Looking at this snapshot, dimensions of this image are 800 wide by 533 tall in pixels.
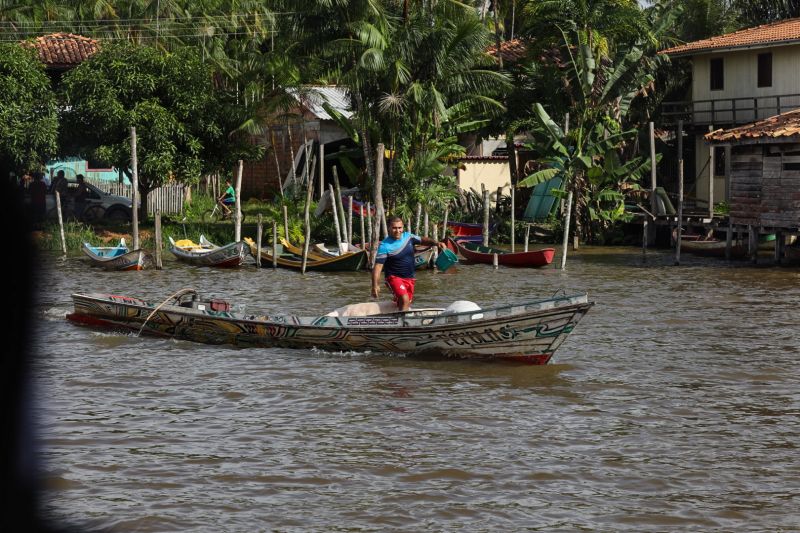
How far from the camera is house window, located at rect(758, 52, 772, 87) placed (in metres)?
33.3

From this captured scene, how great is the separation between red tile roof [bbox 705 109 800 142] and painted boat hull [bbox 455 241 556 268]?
510 centimetres

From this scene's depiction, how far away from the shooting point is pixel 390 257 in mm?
13617

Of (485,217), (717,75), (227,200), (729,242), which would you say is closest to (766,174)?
(729,242)

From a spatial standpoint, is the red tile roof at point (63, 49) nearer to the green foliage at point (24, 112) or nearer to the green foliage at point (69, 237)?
the green foliage at point (24, 112)

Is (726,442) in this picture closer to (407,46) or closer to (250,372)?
(250,372)

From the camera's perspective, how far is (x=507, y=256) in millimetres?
25484

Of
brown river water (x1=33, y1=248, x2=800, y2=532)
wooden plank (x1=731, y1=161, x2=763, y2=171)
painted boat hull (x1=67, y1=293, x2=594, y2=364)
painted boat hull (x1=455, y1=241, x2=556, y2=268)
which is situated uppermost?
wooden plank (x1=731, y1=161, x2=763, y2=171)

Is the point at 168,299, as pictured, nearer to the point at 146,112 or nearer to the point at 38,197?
the point at 146,112

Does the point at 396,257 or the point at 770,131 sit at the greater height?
the point at 770,131

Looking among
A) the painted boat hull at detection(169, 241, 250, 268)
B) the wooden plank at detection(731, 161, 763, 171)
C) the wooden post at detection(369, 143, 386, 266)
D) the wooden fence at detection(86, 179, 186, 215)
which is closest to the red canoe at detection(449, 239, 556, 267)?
the wooden post at detection(369, 143, 386, 266)

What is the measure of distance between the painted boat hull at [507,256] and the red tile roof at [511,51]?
11.9m

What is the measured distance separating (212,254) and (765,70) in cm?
1771

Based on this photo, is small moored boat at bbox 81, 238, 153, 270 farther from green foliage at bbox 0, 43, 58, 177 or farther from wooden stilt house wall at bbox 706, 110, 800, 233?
wooden stilt house wall at bbox 706, 110, 800, 233

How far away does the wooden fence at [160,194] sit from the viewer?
33.1 meters
